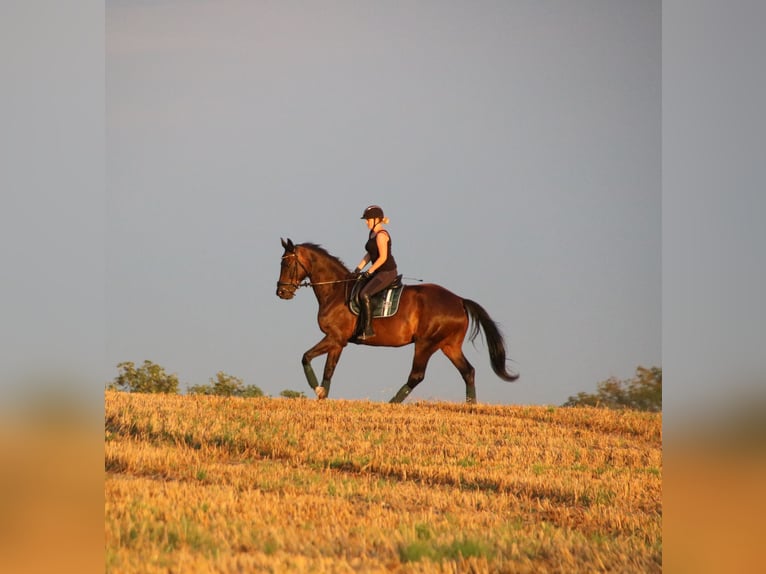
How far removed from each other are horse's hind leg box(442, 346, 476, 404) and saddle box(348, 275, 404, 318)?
36.3 inches

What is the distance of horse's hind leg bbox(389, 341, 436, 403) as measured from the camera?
1159cm

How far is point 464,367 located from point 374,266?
1.78 m

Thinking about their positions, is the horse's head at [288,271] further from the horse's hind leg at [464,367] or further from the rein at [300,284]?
the horse's hind leg at [464,367]

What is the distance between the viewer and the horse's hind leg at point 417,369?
11.6 metres

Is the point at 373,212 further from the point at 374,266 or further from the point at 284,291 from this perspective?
the point at 284,291

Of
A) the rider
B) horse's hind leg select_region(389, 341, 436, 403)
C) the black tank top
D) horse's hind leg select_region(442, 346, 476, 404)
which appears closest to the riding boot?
the rider

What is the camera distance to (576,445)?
30.9 feet

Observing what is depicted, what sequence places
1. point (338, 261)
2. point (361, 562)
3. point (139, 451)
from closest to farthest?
point (361, 562), point (139, 451), point (338, 261)

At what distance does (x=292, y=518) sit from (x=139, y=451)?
2.03 m
